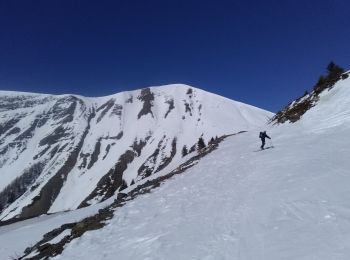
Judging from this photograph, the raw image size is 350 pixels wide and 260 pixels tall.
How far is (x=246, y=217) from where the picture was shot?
41.1 feet

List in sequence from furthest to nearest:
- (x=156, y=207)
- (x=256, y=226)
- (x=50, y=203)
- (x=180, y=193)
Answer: (x=50, y=203) → (x=180, y=193) → (x=156, y=207) → (x=256, y=226)

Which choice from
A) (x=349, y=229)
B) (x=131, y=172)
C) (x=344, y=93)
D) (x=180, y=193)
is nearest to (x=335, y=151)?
(x=180, y=193)

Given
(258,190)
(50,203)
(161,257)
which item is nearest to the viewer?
(161,257)

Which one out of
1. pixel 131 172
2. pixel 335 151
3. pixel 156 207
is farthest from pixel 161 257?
pixel 131 172

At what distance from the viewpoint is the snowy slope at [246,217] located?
32.0 ft

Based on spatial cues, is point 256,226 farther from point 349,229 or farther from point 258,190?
point 258,190

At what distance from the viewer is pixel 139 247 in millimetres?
11664

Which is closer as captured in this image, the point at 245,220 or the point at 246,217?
the point at 245,220

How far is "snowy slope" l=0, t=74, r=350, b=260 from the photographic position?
9758mm

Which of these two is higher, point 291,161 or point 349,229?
point 291,161

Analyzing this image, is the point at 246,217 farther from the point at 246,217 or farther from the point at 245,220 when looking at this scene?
the point at 245,220

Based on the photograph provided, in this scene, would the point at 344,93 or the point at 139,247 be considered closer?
the point at 139,247

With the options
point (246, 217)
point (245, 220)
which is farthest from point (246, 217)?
point (245, 220)

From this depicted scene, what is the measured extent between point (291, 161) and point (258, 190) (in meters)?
5.74
